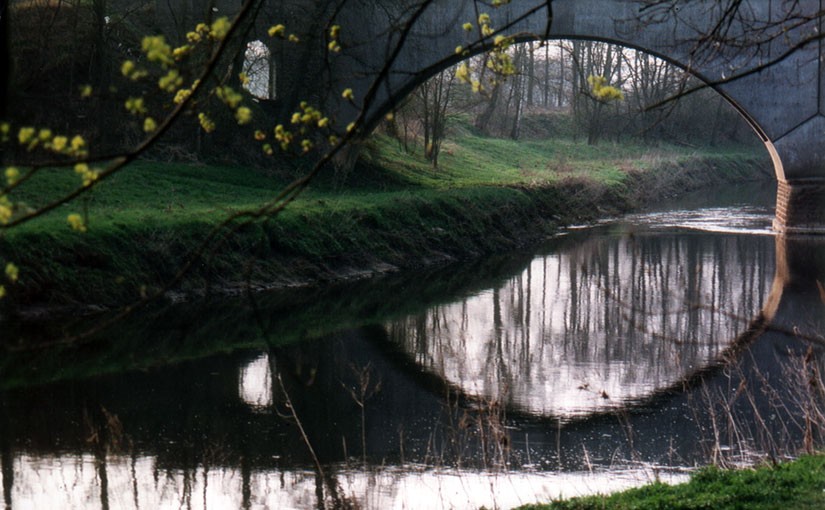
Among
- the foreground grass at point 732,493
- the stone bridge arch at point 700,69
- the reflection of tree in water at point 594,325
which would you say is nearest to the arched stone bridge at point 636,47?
the stone bridge arch at point 700,69

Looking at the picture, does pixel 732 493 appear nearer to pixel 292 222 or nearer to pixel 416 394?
pixel 416 394

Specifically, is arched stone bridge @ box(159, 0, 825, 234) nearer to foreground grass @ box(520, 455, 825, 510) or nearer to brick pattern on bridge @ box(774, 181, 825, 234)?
brick pattern on bridge @ box(774, 181, 825, 234)

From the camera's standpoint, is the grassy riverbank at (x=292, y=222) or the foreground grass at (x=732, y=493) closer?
the foreground grass at (x=732, y=493)

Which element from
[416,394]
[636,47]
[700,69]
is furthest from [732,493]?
[636,47]

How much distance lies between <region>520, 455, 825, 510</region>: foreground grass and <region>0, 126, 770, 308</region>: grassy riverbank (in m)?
2.46

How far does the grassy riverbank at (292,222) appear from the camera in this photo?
41.7ft

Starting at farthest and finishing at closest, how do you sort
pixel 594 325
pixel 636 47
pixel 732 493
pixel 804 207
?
pixel 804 207
pixel 636 47
pixel 594 325
pixel 732 493

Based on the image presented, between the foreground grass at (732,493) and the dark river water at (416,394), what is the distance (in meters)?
0.70

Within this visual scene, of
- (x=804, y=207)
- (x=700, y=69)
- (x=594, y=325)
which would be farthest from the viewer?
(x=804, y=207)

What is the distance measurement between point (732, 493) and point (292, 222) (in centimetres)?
1118

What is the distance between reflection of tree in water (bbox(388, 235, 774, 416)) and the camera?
386 inches

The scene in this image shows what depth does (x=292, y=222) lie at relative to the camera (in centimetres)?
1605

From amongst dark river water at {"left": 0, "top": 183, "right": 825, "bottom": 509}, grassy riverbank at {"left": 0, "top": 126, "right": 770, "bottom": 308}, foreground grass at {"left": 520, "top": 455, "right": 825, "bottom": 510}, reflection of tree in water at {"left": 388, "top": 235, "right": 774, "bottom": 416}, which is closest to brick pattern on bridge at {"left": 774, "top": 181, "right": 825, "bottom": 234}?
reflection of tree in water at {"left": 388, "top": 235, "right": 774, "bottom": 416}

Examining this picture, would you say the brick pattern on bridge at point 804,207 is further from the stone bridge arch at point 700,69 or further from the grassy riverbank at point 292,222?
the grassy riverbank at point 292,222
